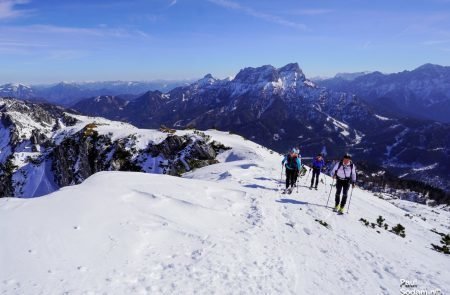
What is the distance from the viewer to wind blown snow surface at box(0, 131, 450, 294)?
39.0 ft

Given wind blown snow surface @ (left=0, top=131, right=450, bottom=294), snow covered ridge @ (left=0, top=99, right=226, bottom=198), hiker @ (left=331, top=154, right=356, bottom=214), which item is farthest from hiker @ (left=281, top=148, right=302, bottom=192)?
snow covered ridge @ (left=0, top=99, right=226, bottom=198)

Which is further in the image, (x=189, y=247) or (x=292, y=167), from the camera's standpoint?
(x=292, y=167)

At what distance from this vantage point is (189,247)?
1471 centimetres

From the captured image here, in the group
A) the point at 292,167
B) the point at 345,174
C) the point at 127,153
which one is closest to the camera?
the point at 345,174

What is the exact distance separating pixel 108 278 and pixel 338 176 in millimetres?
17328

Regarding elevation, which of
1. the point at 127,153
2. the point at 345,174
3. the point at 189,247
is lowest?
the point at 127,153

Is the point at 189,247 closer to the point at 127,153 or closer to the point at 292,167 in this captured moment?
the point at 292,167

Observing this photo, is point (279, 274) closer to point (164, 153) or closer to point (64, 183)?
point (164, 153)

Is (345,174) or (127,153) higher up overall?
(345,174)

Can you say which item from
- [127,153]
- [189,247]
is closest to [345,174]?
[189,247]

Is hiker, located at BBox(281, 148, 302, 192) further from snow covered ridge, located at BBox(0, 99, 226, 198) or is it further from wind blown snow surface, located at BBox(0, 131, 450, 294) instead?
snow covered ridge, located at BBox(0, 99, 226, 198)

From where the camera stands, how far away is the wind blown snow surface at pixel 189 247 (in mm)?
11898

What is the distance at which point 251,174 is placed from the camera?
35562 mm

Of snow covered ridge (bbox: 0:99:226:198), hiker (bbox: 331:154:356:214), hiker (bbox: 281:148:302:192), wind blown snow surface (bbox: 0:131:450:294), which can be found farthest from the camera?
snow covered ridge (bbox: 0:99:226:198)
